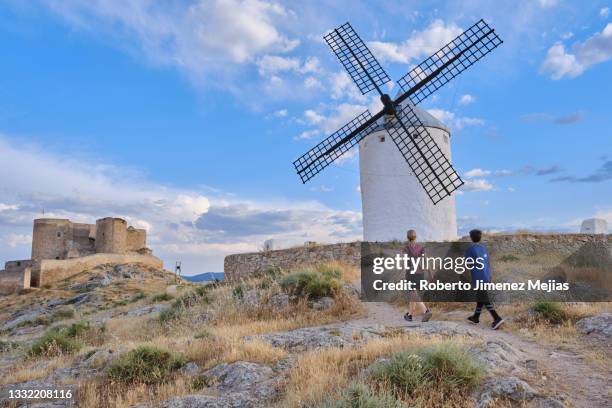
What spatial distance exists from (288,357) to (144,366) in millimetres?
1802

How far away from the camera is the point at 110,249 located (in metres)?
38.0

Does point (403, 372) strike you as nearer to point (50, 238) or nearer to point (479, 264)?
point (479, 264)

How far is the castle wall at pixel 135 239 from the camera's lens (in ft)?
135

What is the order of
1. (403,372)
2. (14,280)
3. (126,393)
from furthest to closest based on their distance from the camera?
(14,280) → (126,393) → (403,372)

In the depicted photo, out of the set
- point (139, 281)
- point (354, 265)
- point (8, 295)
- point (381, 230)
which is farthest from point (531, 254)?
point (8, 295)

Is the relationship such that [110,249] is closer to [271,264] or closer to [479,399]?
[271,264]

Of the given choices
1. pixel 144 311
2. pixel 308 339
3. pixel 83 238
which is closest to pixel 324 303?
A: pixel 308 339

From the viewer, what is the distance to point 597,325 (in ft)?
24.8

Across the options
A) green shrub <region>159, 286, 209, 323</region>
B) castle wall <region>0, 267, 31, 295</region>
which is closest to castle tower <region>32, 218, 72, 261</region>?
castle wall <region>0, 267, 31, 295</region>

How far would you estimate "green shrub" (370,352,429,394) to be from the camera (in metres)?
4.33

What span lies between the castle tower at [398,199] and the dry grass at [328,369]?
12.2m

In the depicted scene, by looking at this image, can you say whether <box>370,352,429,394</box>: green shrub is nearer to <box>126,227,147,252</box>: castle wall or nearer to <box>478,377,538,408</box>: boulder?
<box>478,377,538,408</box>: boulder

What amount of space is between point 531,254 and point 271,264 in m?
9.78

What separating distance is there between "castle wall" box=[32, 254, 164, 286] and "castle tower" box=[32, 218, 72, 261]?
459 centimetres
